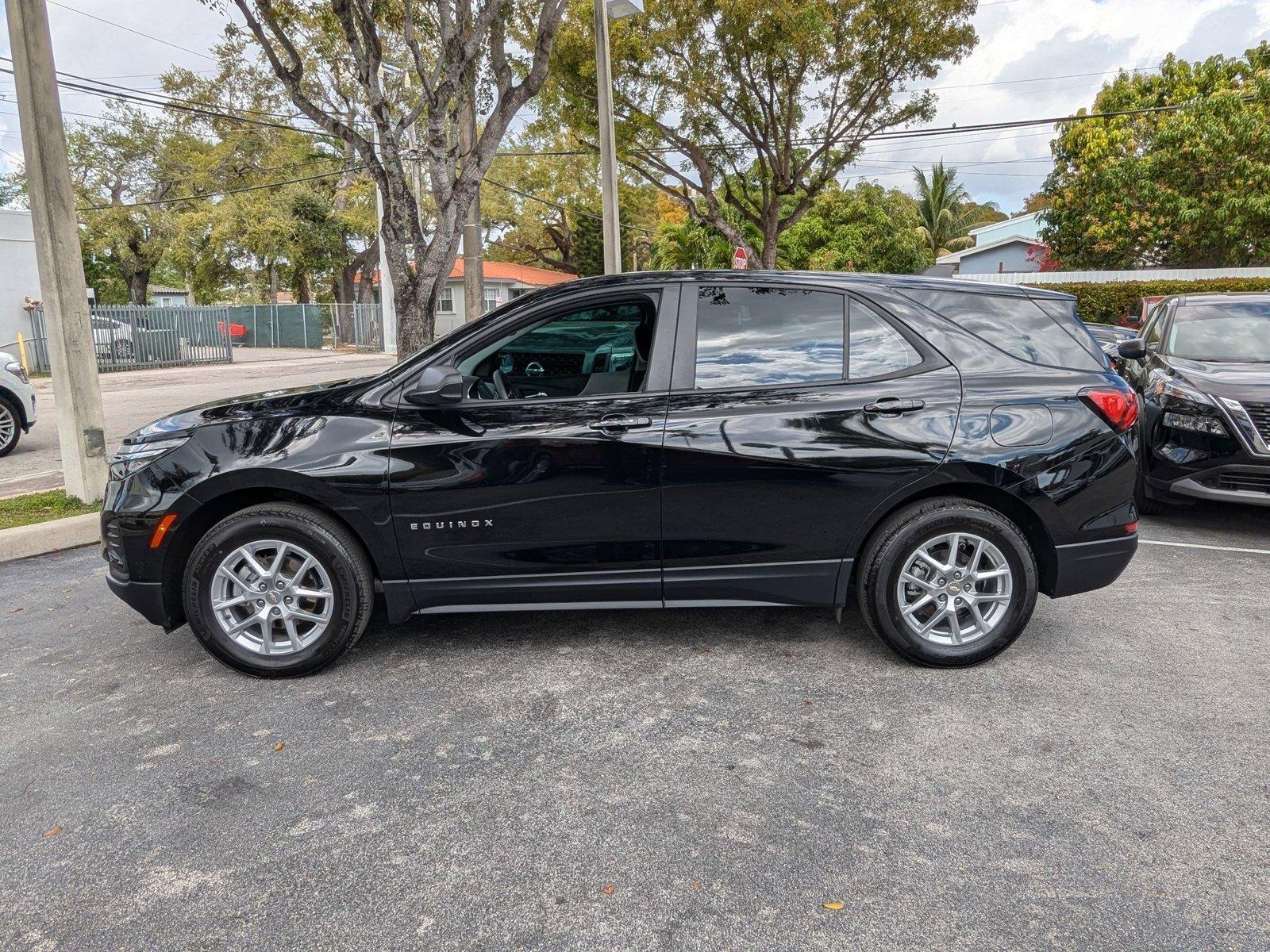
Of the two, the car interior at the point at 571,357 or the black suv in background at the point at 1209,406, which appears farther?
the black suv in background at the point at 1209,406

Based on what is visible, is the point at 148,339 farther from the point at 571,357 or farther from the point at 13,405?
the point at 571,357

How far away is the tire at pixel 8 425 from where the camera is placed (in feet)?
33.6

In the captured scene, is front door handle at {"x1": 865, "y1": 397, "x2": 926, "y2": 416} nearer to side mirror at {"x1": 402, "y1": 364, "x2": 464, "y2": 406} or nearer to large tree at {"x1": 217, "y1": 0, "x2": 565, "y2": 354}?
side mirror at {"x1": 402, "y1": 364, "x2": 464, "y2": 406}

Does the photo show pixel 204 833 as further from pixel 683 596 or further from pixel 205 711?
pixel 683 596

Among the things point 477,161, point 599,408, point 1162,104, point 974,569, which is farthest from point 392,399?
point 1162,104

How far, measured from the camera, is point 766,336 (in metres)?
4.16

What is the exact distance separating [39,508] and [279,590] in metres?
4.52

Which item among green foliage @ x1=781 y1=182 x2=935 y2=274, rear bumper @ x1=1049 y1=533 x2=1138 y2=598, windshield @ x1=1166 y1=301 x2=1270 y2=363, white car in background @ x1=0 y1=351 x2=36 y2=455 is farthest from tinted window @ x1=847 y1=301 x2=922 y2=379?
green foliage @ x1=781 y1=182 x2=935 y2=274

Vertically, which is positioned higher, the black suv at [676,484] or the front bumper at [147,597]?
the black suv at [676,484]

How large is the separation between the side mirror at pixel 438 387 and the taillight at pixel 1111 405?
2761 millimetres

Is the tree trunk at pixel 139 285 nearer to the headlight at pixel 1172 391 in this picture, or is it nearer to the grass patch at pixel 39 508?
the grass patch at pixel 39 508


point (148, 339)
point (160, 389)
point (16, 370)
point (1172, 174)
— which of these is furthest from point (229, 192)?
point (1172, 174)

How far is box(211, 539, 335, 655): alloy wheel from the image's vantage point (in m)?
4.00

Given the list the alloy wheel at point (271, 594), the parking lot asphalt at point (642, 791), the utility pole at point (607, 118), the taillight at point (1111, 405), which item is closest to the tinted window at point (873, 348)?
the taillight at point (1111, 405)
